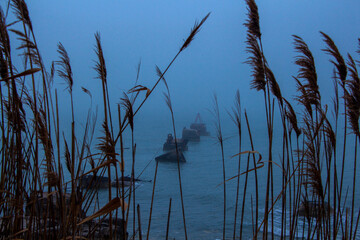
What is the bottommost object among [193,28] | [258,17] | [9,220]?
[9,220]

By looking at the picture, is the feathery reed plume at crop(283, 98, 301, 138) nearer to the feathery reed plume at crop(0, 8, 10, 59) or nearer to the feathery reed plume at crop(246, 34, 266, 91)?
the feathery reed plume at crop(246, 34, 266, 91)

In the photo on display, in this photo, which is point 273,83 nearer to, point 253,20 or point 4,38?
point 253,20

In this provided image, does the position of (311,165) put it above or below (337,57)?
below

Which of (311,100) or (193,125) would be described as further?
(193,125)

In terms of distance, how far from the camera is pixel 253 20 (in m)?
1.50

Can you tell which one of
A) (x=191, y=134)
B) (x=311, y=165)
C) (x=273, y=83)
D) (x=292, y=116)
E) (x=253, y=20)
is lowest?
(x=191, y=134)

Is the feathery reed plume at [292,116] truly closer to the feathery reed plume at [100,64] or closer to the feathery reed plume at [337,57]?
the feathery reed plume at [337,57]

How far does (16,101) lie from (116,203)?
65 centimetres

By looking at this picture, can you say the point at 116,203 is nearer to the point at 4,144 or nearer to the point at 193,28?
the point at 193,28

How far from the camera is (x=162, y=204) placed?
1395 centimetres

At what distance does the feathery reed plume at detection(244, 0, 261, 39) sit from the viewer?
1492mm

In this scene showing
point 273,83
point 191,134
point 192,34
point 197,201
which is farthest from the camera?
point 191,134

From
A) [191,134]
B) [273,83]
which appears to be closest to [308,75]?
[273,83]

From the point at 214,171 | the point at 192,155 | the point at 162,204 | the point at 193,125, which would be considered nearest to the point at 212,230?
the point at 162,204
